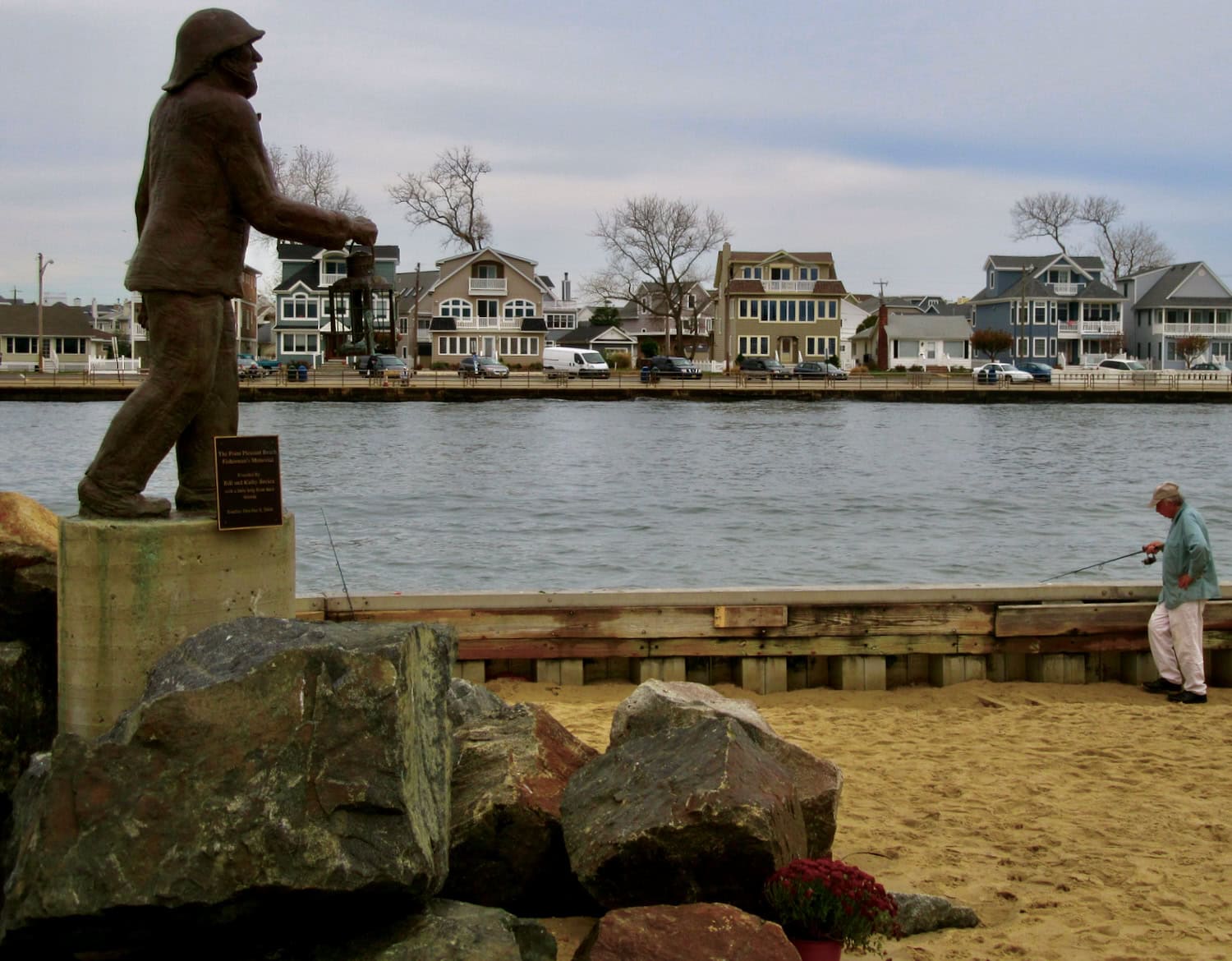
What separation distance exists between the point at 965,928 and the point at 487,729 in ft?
7.34

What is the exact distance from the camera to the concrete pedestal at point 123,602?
582 cm

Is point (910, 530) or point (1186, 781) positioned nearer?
point (1186, 781)

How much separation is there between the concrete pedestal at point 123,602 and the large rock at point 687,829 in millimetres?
1881

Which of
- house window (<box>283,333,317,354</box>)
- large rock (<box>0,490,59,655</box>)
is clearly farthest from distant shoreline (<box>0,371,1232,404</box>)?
large rock (<box>0,490,59,655</box>)

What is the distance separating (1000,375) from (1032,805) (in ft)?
238

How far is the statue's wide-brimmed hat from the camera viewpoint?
609 centimetres

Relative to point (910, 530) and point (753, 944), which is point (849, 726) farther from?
point (910, 530)

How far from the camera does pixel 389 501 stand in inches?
1215

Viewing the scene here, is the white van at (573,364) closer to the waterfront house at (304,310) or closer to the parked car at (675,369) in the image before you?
the parked car at (675,369)

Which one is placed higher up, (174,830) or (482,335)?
(482,335)

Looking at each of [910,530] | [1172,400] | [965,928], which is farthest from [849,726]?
[1172,400]

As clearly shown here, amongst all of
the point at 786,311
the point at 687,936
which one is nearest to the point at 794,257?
the point at 786,311

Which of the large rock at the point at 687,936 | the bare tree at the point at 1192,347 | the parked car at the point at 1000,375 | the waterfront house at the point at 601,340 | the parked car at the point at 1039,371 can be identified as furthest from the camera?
the waterfront house at the point at 601,340

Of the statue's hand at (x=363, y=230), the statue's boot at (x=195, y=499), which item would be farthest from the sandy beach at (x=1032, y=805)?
the statue's hand at (x=363, y=230)
